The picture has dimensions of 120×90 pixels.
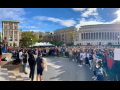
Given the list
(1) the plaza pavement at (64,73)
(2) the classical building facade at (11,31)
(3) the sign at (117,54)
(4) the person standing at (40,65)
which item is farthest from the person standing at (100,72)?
(2) the classical building facade at (11,31)

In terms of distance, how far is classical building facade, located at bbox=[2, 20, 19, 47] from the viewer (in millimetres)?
4348

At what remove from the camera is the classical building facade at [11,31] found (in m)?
4.35

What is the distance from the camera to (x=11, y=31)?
4.65 meters

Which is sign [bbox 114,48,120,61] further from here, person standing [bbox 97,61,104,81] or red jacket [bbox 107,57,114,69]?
person standing [bbox 97,61,104,81]

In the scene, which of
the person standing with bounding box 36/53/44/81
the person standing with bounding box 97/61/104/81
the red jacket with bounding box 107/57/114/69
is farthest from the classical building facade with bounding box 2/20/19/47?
the red jacket with bounding box 107/57/114/69

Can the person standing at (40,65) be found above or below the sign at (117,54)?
below

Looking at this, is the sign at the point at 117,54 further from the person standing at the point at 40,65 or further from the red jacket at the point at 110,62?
the person standing at the point at 40,65

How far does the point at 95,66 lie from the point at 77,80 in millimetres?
947

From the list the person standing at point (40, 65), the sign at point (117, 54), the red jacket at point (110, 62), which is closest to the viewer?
the person standing at point (40, 65)

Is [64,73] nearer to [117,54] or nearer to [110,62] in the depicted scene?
[110,62]

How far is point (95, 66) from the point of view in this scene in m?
4.52
